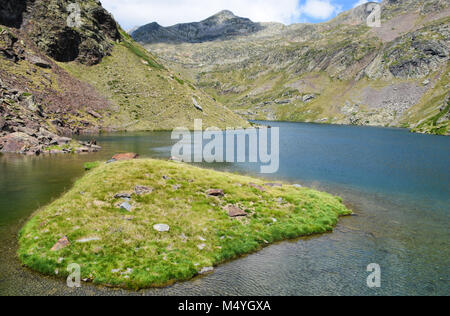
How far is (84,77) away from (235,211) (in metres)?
153

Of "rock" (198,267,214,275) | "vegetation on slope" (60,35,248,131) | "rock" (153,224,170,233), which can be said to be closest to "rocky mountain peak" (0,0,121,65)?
"vegetation on slope" (60,35,248,131)

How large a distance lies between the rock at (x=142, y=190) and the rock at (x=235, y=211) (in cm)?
852

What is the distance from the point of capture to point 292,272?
63.3ft

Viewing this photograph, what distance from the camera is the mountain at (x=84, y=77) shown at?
114688 millimetres

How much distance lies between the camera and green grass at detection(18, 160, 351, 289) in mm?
18328

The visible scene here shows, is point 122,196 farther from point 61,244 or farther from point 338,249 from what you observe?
point 338,249

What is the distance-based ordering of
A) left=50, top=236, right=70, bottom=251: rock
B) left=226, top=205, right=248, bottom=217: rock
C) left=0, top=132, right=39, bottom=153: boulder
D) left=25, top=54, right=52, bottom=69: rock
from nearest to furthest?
left=50, top=236, right=70, bottom=251: rock, left=226, top=205, right=248, bottom=217: rock, left=0, top=132, right=39, bottom=153: boulder, left=25, top=54, right=52, bottom=69: rock

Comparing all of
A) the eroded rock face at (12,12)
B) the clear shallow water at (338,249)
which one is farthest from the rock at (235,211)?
the eroded rock face at (12,12)

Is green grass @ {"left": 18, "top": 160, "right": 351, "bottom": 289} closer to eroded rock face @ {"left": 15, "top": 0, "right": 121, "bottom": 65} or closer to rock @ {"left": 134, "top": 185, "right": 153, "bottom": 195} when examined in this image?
rock @ {"left": 134, "top": 185, "right": 153, "bottom": 195}

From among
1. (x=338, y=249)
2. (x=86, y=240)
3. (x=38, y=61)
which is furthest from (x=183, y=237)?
(x=38, y=61)

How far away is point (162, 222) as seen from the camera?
2395 centimetres

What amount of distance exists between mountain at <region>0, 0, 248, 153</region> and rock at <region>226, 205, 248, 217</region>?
3307 inches

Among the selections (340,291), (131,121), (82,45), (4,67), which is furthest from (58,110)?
(340,291)
